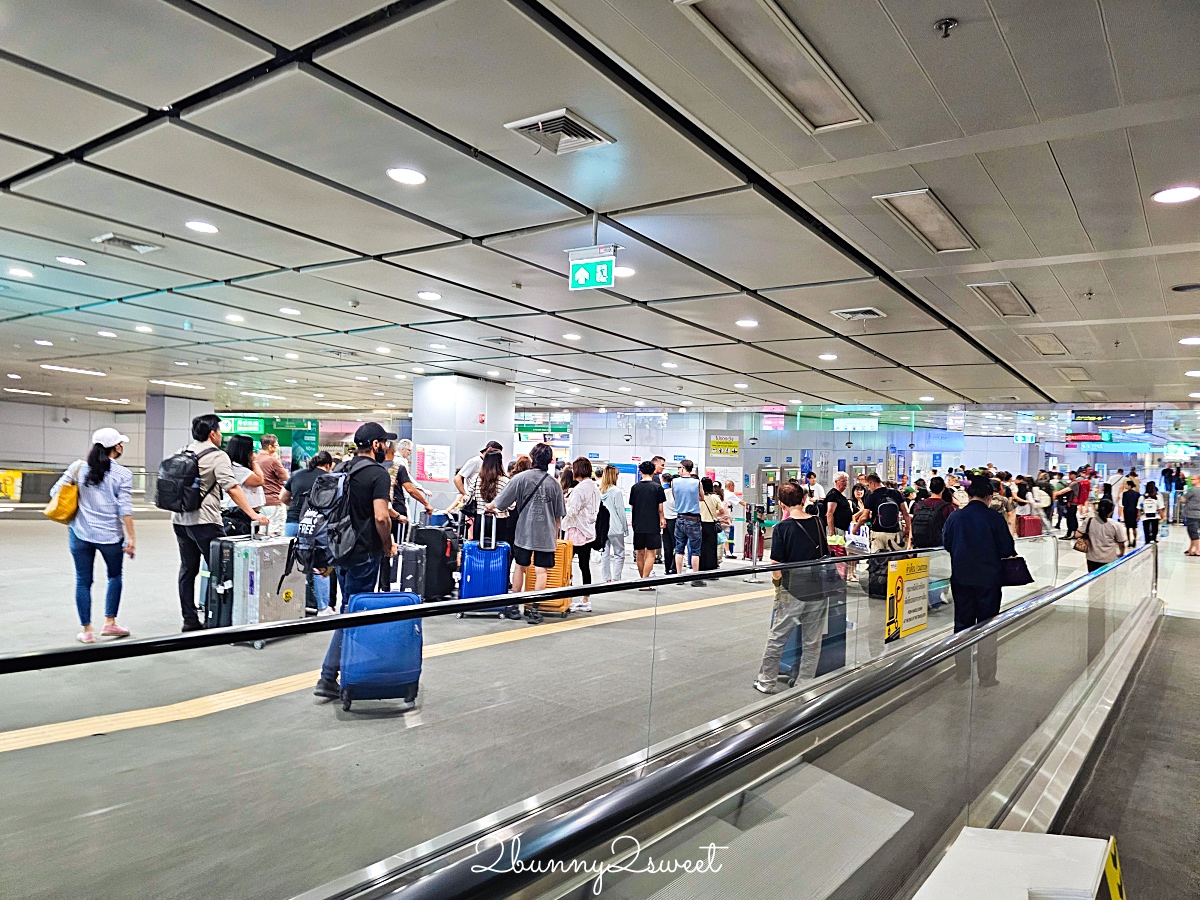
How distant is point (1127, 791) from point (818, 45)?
4504mm

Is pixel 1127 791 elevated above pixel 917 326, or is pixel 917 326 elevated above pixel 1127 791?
pixel 917 326

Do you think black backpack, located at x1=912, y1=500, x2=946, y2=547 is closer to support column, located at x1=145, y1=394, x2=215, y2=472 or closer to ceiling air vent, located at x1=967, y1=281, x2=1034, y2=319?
ceiling air vent, located at x1=967, y1=281, x2=1034, y2=319

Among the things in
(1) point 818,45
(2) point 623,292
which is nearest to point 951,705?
(1) point 818,45

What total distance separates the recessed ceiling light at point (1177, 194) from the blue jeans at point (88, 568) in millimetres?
7630

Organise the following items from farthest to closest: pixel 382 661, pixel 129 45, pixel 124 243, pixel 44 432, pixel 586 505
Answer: pixel 44 432
pixel 586 505
pixel 124 243
pixel 129 45
pixel 382 661

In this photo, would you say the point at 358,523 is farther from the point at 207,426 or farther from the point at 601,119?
the point at 601,119

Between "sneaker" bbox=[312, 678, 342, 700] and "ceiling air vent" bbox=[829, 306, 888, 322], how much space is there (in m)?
7.17

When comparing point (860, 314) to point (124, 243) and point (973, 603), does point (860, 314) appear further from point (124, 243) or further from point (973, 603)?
point (124, 243)

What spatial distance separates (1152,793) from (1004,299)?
472 centimetres

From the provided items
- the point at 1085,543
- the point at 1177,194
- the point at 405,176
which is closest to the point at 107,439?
the point at 405,176

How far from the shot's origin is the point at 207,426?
611 cm

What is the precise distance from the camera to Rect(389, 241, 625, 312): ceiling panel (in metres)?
7.01

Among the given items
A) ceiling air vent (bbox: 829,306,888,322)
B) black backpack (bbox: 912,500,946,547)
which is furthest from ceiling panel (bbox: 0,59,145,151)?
black backpack (bbox: 912,500,946,547)

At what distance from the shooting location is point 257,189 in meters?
5.52
